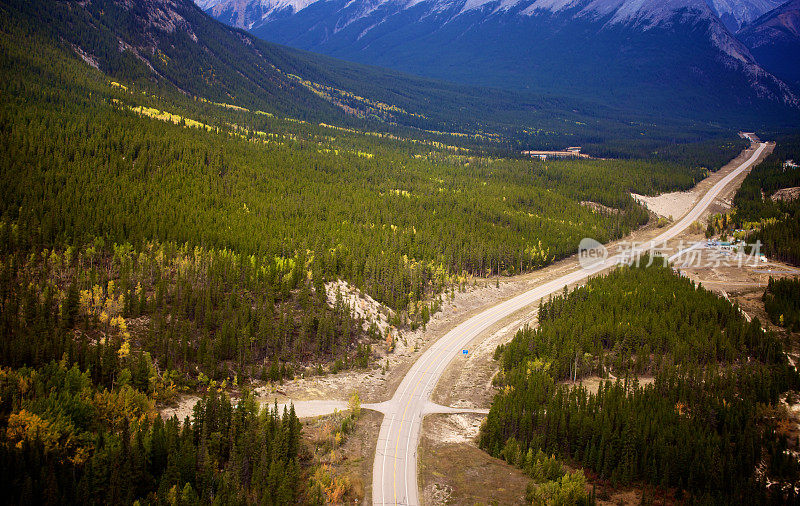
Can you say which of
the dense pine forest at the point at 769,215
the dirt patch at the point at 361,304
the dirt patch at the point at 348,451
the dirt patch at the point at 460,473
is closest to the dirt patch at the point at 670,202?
the dense pine forest at the point at 769,215

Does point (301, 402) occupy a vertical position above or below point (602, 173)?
below

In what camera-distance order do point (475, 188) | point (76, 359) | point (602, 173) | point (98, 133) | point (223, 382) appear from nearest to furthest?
point (76, 359) → point (223, 382) → point (98, 133) → point (475, 188) → point (602, 173)

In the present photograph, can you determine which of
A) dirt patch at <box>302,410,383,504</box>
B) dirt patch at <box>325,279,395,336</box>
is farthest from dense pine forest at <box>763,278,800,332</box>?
dirt patch at <box>302,410,383,504</box>

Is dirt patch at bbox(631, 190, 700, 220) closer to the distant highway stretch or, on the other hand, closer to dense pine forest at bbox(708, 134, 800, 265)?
dense pine forest at bbox(708, 134, 800, 265)

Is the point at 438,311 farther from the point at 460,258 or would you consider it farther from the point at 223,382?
the point at 223,382

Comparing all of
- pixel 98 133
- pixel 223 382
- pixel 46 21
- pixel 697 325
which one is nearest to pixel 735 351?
pixel 697 325

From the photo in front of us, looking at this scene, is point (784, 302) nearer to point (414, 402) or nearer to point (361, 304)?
point (414, 402)

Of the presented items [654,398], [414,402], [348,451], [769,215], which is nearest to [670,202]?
[769,215]
